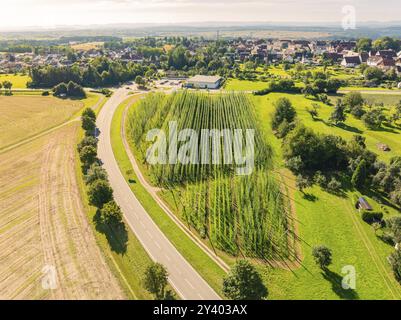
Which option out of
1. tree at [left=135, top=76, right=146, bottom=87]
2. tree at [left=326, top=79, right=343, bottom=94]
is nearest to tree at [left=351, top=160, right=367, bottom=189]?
tree at [left=326, top=79, right=343, bottom=94]

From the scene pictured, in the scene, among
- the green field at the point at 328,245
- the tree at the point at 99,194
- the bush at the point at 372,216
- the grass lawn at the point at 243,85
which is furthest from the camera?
the grass lawn at the point at 243,85

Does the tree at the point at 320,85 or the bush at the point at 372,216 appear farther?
the tree at the point at 320,85

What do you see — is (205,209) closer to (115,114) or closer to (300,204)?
(300,204)

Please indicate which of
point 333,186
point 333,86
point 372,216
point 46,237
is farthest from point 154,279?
point 333,86

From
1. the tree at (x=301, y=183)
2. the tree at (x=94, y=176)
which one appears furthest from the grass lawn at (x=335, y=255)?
the tree at (x=94, y=176)

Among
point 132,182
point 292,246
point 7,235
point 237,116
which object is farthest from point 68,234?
point 237,116

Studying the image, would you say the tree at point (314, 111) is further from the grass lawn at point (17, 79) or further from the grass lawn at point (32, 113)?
the grass lawn at point (17, 79)

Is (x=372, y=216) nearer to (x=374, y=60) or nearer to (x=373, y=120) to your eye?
(x=373, y=120)
